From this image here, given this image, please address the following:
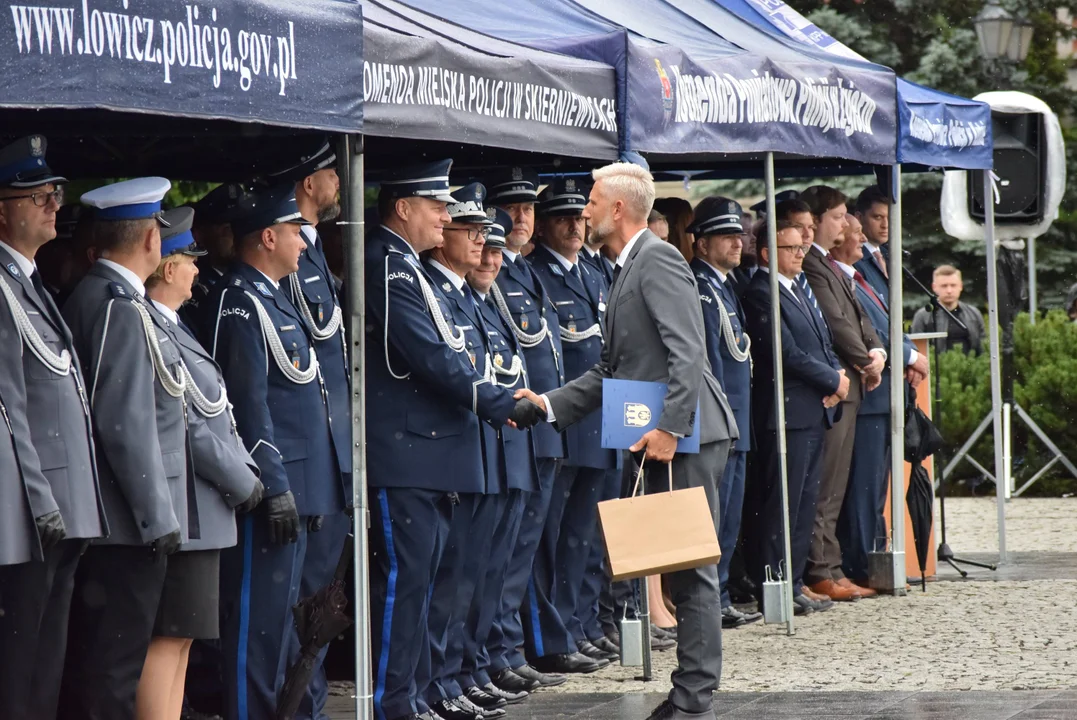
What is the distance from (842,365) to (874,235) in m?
1.31

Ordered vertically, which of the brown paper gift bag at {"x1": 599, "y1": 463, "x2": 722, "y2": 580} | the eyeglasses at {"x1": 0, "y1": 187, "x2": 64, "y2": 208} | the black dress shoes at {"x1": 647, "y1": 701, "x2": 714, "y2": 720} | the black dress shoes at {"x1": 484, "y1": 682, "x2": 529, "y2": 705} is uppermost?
the eyeglasses at {"x1": 0, "y1": 187, "x2": 64, "y2": 208}

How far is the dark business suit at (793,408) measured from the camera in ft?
33.2

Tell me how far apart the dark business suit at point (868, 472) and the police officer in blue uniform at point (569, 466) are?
2.74m

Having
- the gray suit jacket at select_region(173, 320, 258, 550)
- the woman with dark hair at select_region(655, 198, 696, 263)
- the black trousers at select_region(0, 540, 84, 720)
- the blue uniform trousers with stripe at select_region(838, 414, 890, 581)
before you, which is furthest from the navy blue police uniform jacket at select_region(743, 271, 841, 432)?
the black trousers at select_region(0, 540, 84, 720)

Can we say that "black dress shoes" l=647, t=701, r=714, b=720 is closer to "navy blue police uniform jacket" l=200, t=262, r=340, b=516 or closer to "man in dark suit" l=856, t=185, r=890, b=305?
"navy blue police uniform jacket" l=200, t=262, r=340, b=516

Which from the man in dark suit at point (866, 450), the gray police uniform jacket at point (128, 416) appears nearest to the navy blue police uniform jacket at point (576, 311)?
the man in dark suit at point (866, 450)

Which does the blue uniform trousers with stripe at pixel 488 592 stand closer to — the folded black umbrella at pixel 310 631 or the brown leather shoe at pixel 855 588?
the folded black umbrella at pixel 310 631

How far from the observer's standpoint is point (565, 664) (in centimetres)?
830

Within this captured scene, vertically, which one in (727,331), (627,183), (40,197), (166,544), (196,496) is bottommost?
(166,544)

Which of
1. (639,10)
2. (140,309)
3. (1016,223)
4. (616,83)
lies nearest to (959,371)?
(1016,223)

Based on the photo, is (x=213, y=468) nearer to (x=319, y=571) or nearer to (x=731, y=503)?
(x=319, y=571)

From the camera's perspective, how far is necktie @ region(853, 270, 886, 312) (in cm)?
1130


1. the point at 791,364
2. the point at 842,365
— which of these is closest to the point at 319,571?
the point at 791,364

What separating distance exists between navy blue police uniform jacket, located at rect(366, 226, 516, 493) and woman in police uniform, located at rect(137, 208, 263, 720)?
1.07 meters
